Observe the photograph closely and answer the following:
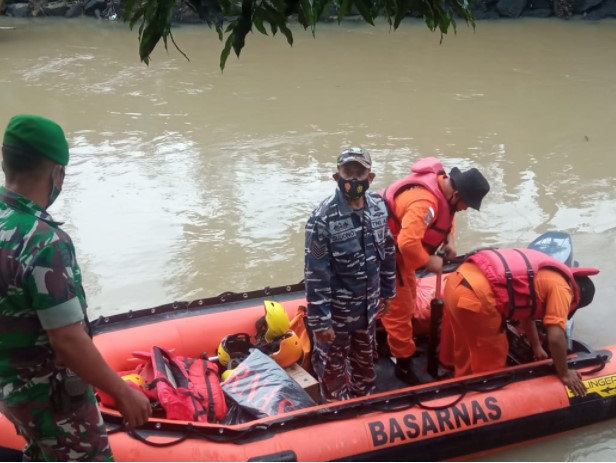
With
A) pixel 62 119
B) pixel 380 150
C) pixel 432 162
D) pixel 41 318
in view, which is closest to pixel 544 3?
pixel 380 150

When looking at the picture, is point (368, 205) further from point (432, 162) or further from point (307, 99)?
point (307, 99)

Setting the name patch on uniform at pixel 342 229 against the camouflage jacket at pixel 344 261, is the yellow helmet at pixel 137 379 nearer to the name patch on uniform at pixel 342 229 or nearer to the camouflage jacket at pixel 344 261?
the camouflage jacket at pixel 344 261

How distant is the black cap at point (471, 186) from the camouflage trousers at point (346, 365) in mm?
844

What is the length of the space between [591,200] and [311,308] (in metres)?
4.88

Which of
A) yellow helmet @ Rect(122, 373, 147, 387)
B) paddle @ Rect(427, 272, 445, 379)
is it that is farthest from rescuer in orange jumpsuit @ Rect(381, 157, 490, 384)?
yellow helmet @ Rect(122, 373, 147, 387)

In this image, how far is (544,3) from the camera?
60.2 feet

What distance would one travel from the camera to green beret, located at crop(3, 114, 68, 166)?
6.43 feet

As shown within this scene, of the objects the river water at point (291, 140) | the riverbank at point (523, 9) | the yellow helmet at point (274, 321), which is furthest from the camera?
the riverbank at point (523, 9)

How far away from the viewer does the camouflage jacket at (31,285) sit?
6.27 ft

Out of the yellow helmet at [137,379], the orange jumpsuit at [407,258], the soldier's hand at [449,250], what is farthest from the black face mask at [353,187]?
the yellow helmet at [137,379]

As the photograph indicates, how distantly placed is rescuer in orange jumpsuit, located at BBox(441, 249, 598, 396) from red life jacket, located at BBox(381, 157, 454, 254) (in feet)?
0.85

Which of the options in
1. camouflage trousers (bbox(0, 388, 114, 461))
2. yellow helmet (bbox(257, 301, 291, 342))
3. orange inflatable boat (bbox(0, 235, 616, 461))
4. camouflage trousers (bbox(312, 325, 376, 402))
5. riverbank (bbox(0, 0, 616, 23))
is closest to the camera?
camouflage trousers (bbox(0, 388, 114, 461))

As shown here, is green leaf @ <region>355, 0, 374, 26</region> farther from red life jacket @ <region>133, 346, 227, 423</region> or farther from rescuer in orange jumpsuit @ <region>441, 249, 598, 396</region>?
red life jacket @ <region>133, 346, 227, 423</region>

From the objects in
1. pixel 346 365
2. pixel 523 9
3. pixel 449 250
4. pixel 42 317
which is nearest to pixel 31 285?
pixel 42 317
